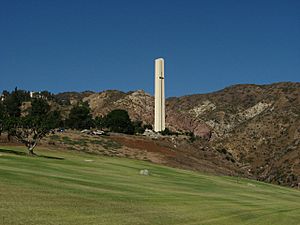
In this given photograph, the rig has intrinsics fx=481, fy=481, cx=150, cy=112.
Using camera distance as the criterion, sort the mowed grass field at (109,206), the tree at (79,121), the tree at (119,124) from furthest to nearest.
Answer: the tree at (79,121) → the tree at (119,124) → the mowed grass field at (109,206)

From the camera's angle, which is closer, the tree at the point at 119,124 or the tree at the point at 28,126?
the tree at the point at 28,126

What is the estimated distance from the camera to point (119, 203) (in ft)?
77.9

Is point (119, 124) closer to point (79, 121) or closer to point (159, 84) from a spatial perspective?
point (159, 84)

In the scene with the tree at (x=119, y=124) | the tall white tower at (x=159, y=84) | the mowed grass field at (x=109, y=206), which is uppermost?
the tall white tower at (x=159, y=84)

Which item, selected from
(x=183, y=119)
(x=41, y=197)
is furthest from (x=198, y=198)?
(x=183, y=119)

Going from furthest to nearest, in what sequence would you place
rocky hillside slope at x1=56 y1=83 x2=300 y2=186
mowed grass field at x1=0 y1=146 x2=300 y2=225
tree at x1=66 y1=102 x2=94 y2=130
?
tree at x1=66 y1=102 x2=94 y2=130 → rocky hillside slope at x1=56 y1=83 x2=300 y2=186 → mowed grass field at x1=0 y1=146 x2=300 y2=225

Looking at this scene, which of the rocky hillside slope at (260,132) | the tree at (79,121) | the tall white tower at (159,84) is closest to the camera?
the rocky hillside slope at (260,132)

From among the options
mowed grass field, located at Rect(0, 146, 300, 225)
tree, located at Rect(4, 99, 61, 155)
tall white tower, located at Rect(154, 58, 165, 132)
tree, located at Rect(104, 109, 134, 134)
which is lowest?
mowed grass field, located at Rect(0, 146, 300, 225)

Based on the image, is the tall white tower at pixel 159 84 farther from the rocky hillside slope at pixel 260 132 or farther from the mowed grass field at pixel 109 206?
the mowed grass field at pixel 109 206

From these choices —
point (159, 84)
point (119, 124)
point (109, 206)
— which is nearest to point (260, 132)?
point (159, 84)

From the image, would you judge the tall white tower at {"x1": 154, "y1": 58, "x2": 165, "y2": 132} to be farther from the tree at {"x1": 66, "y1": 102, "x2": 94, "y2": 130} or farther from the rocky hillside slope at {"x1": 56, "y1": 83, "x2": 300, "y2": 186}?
the rocky hillside slope at {"x1": 56, "y1": 83, "x2": 300, "y2": 186}

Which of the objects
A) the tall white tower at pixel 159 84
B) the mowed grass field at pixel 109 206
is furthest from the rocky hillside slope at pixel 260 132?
the mowed grass field at pixel 109 206

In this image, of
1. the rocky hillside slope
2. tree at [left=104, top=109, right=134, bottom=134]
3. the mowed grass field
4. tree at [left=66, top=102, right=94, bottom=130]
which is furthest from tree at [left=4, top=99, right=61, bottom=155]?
tree at [left=66, top=102, right=94, bottom=130]

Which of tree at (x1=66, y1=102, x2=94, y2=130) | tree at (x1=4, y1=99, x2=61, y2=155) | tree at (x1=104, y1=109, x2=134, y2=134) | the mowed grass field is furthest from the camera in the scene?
tree at (x1=66, y1=102, x2=94, y2=130)
